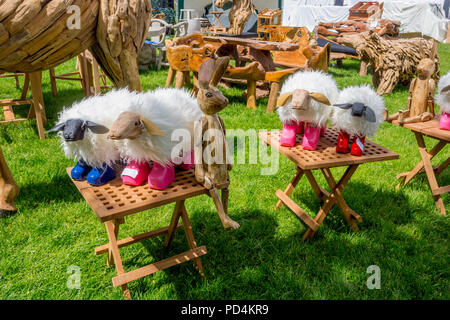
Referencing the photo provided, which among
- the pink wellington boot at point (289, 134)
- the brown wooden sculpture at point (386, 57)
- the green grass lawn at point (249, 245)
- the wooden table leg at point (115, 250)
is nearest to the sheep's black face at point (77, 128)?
the wooden table leg at point (115, 250)

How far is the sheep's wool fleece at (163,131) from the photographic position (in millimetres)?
1811

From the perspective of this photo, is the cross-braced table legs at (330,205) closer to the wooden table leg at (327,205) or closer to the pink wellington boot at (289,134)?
the wooden table leg at (327,205)

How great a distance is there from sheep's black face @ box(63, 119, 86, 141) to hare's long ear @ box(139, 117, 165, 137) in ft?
1.05

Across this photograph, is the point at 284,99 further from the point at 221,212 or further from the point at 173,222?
the point at 173,222

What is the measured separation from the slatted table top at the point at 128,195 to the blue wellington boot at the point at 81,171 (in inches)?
1.3

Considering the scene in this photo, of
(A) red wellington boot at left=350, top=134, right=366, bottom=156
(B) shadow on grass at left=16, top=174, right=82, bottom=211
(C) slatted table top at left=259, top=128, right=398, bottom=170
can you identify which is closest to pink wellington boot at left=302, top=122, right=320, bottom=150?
(C) slatted table top at left=259, top=128, right=398, bottom=170

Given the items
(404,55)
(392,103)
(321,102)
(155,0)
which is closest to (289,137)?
(321,102)

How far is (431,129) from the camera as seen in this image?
9.78ft

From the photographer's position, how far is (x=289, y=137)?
8.64ft

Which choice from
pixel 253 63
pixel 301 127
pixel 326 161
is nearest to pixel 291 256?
pixel 326 161

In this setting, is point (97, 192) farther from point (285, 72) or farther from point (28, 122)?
point (285, 72)

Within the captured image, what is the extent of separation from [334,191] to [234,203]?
95cm

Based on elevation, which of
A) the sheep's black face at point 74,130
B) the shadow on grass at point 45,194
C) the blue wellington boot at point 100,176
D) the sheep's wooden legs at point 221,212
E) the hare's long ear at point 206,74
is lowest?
the shadow on grass at point 45,194

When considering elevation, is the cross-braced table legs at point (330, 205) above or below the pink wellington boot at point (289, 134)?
below
